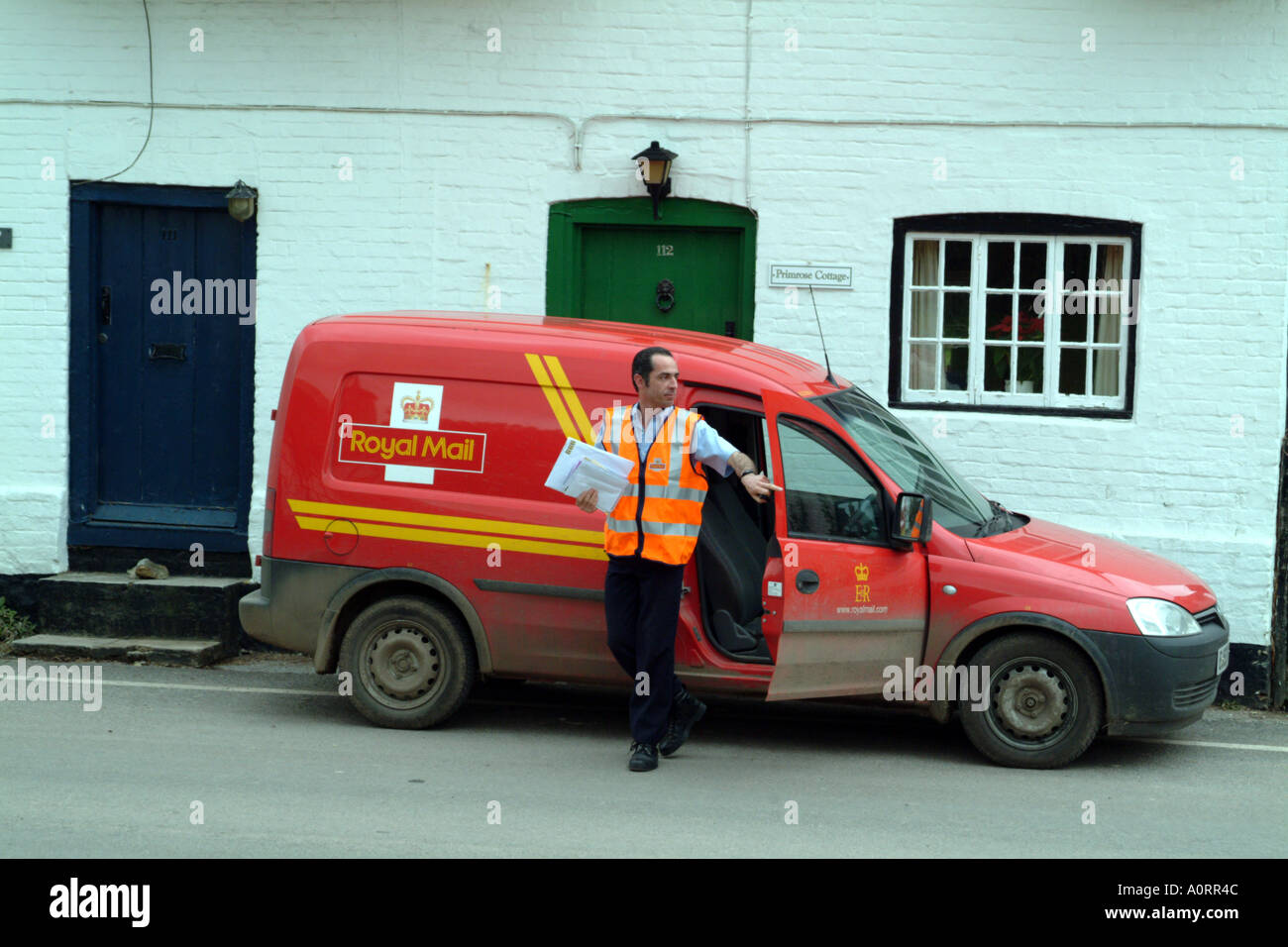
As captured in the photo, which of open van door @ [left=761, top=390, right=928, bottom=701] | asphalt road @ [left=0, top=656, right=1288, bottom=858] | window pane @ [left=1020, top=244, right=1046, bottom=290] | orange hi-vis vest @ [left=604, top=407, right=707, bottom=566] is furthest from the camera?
window pane @ [left=1020, top=244, right=1046, bottom=290]

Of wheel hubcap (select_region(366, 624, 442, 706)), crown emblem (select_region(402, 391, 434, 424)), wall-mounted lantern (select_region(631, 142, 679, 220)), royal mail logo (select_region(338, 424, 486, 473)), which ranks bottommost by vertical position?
wheel hubcap (select_region(366, 624, 442, 706))

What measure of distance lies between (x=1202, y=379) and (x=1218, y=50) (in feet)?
7.06

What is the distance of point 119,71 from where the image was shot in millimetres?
10117

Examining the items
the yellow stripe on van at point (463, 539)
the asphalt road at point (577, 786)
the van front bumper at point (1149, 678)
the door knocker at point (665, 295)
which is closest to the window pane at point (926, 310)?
Result: the door knocker at point (665, 295)

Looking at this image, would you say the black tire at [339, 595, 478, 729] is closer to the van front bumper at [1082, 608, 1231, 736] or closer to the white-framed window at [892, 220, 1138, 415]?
the van front bumper at [1082, 608, 1231, 736]

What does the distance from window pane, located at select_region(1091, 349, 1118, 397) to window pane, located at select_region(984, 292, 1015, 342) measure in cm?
61

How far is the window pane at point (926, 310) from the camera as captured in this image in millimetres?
9906

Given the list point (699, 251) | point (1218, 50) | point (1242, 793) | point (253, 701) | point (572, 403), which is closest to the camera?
point (1242, 793)

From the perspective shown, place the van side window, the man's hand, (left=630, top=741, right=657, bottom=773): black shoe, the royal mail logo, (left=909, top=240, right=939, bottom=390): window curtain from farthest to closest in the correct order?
(left=909, top=240, right=939, bottom=390): window curtain < the royal mail logo < the van side window < (left=630, top=741, right=657, bottom=773): black shoe < the man's hand

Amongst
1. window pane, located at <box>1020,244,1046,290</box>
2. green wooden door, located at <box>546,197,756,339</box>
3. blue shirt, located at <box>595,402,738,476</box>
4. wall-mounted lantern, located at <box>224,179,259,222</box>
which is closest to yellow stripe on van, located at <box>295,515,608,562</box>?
blue shirt, located at <box>595,402,738,476</box>

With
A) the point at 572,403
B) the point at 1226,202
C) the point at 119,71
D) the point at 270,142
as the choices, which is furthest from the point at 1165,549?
the point at 119,71

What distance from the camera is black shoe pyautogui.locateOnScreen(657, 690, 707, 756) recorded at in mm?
7121

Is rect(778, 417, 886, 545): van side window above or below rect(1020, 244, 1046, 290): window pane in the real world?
below

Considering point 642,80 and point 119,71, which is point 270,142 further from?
point 642,80
